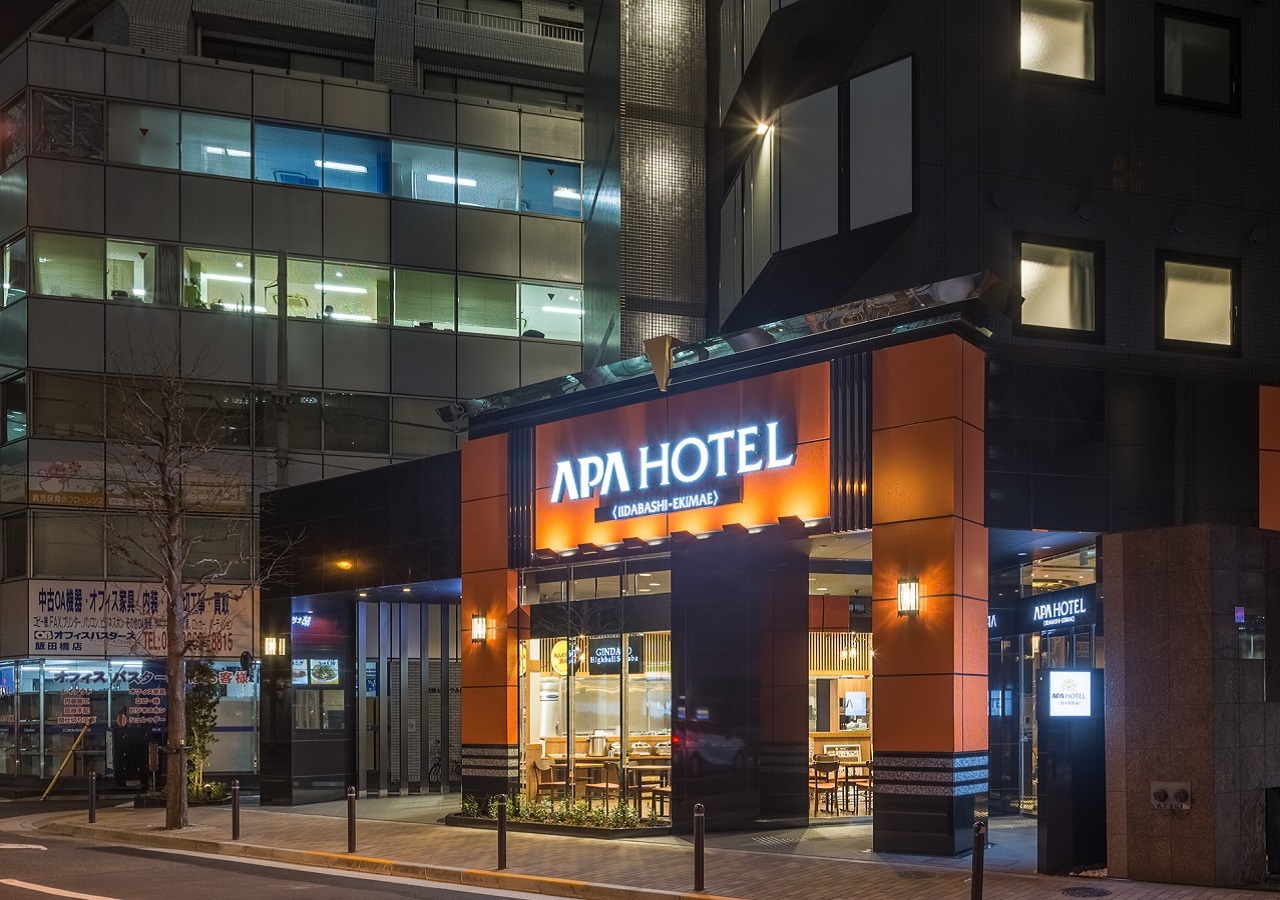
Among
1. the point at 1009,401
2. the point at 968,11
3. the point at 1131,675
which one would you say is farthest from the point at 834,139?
the point at 1131,675

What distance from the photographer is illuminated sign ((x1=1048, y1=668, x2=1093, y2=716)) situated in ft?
54.6

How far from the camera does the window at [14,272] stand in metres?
38.0

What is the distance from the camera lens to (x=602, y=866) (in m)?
17.6

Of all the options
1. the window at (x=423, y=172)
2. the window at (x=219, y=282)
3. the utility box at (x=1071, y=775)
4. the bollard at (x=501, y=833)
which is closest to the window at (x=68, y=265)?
the window at (x=219, y=282)

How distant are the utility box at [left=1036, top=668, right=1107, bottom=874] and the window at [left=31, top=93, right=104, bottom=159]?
103 feet

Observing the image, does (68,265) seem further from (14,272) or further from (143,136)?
(143,136)

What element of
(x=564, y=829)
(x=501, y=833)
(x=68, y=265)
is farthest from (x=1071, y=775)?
(x=68, y=265)

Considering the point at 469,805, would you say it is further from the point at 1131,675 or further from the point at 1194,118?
the point at 1194,118

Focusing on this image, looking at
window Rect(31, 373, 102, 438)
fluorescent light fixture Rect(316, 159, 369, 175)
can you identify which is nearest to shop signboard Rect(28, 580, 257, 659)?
window Rect(31, 373, 102, 438)

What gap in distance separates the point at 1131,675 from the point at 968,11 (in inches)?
399

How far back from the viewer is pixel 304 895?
15.6 m

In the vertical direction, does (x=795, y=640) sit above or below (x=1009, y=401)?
below

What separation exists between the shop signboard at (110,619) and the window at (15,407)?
164 inches

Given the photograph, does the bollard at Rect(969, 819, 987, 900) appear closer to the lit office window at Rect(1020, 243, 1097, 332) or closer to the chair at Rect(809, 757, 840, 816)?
the lit office window at Rect(1020, 243, 1097, 332)
